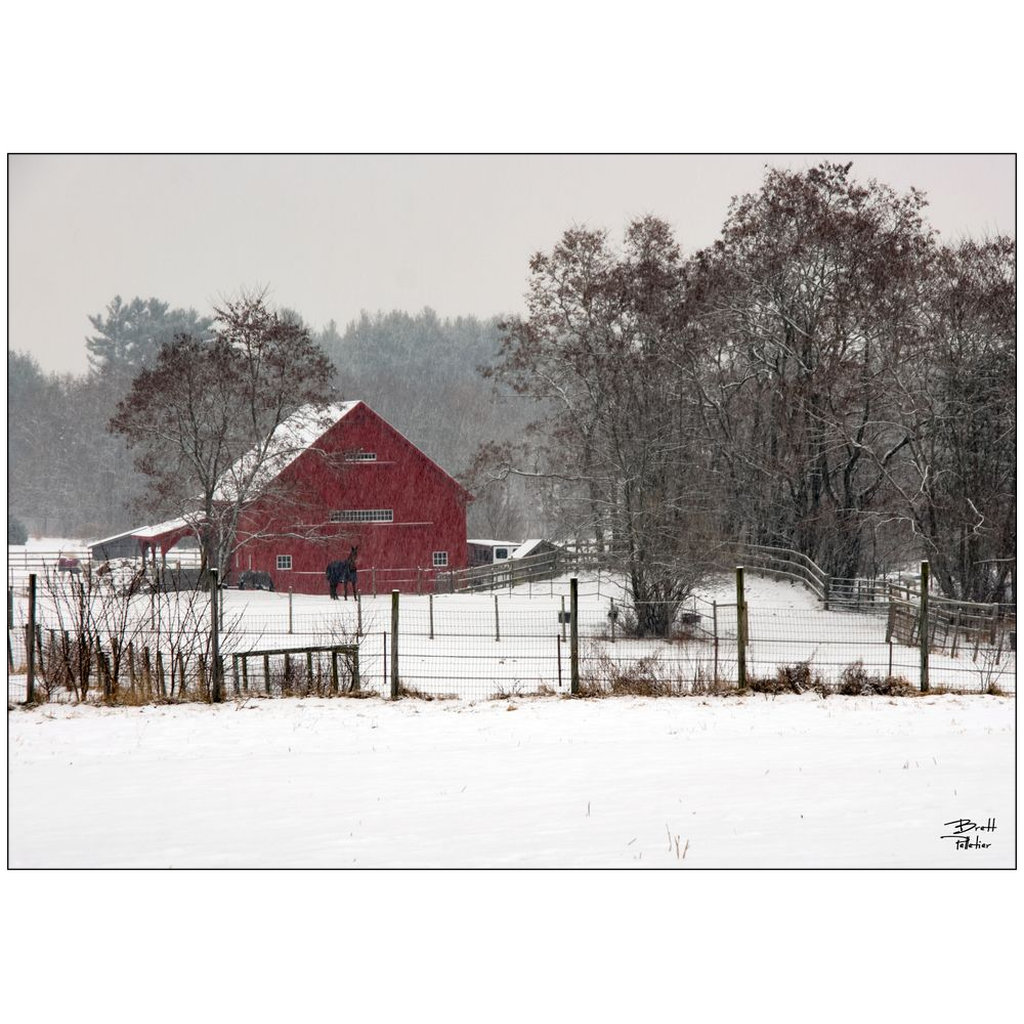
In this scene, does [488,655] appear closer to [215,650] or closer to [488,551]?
[215,650]

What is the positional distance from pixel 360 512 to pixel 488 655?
2293 centimetres

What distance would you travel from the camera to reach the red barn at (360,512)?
40188 millimetres

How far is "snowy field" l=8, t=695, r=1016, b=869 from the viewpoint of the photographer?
25.3ft

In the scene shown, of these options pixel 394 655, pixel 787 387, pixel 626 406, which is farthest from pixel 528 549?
pixel 394 655

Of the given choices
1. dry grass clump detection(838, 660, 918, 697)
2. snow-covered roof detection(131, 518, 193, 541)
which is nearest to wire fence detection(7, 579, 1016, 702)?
dry grass clump detection(838, 660, 918, 697)

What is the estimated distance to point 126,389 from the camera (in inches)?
2559

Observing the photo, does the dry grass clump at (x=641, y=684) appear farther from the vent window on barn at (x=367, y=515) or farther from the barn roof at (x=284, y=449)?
the vent window on barn at (x=367, y=515)

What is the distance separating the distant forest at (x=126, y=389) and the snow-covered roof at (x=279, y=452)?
1700cm

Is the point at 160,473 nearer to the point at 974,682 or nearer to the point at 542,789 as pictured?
the point at 974,682

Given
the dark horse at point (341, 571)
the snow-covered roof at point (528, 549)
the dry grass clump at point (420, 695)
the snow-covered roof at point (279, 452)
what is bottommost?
the dry grass clump at point (420, 695)

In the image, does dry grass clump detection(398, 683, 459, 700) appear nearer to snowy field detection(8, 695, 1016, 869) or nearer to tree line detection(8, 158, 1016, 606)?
snowy field detection(8, 695, 1016, 869)

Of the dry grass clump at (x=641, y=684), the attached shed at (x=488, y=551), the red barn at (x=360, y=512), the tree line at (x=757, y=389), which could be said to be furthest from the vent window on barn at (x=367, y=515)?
the dry grass clump at (x=641, y=684)

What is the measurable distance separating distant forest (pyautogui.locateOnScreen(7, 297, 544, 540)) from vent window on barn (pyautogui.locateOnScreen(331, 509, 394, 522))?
50.7ft

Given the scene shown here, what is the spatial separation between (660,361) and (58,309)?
155 feet
